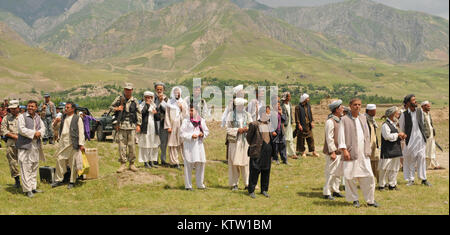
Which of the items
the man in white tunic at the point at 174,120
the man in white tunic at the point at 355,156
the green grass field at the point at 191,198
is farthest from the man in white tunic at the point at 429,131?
the man in white tunic at the point at 174,120

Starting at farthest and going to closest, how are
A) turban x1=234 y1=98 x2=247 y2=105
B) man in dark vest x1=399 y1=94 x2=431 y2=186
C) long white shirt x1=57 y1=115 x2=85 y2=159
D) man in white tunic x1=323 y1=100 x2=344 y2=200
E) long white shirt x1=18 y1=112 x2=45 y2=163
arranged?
man in dark vest x1=399 y1=94 x2=431 y2=186, long white shirt x1=57 y1=115 x2=85 y2=159, turban x1=234 y1=98 x2=247 y2=105, long white shirt x1=18 y1=112 x2=45 y2=163, man in white tunic x1=323 y1=100 x2=344 y2=200

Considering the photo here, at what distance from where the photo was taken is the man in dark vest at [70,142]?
976 centimetres

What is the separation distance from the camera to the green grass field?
8.18 metres

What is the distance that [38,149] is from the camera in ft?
32.5

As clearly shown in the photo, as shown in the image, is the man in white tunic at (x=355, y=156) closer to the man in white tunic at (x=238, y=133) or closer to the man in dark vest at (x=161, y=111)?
the man in white tunic at (x=238, y=133)

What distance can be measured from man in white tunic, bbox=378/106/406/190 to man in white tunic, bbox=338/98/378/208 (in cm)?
194

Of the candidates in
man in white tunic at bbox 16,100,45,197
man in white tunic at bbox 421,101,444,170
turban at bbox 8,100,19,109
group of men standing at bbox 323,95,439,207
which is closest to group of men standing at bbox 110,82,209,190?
man in white tunic at bbox 16,100,45,197

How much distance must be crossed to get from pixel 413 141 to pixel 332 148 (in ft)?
13.0

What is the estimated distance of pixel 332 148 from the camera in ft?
28.8

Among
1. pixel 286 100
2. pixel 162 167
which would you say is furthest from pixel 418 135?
pixel 162 167

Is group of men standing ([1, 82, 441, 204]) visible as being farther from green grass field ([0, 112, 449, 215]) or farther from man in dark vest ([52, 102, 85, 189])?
green grass field ([0, 112, 449, 215])

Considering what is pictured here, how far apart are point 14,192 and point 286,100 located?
9.18 m

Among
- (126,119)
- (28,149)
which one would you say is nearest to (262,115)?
(126,119)

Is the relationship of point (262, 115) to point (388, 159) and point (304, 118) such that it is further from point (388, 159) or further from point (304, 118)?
point (304, 118)
